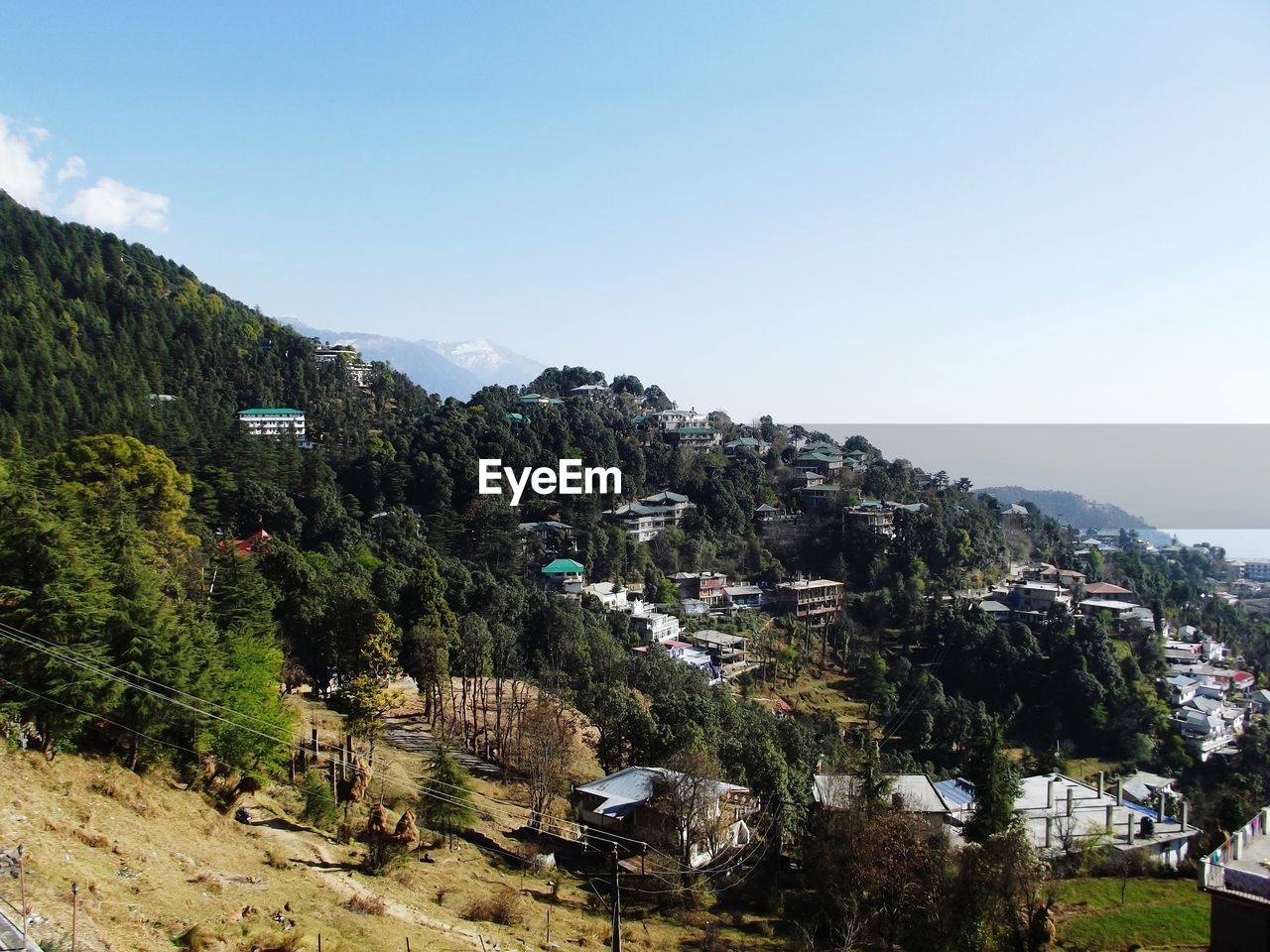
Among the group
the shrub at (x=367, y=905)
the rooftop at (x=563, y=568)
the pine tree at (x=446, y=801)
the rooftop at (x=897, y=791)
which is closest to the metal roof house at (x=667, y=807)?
the rooftop at (x=897, y=791)

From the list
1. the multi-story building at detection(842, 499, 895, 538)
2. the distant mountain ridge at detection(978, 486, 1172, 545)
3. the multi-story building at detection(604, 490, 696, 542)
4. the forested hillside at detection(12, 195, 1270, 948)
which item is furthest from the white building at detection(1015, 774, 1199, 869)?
the distant mountain ridge at detection(978, 486, 1172, 545)

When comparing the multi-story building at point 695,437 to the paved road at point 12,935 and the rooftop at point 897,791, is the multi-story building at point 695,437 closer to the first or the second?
the rooftop at point 897,791

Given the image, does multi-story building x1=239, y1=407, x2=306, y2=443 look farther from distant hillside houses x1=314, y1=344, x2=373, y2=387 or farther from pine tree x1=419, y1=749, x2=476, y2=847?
pine tree x1=419, y1=749, x2=476, y2=847

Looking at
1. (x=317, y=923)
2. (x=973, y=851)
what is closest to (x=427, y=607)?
(x=317, y=923)

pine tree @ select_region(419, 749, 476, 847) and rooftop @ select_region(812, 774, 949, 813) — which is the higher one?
pine tree @ select_region(419, 749, 476, 847)

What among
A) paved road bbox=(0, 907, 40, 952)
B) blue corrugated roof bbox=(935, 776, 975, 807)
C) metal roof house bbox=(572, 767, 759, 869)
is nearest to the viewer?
paved road bbox=(0, 907, 40, 952)

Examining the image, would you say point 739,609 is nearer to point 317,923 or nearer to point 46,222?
point 317,923
